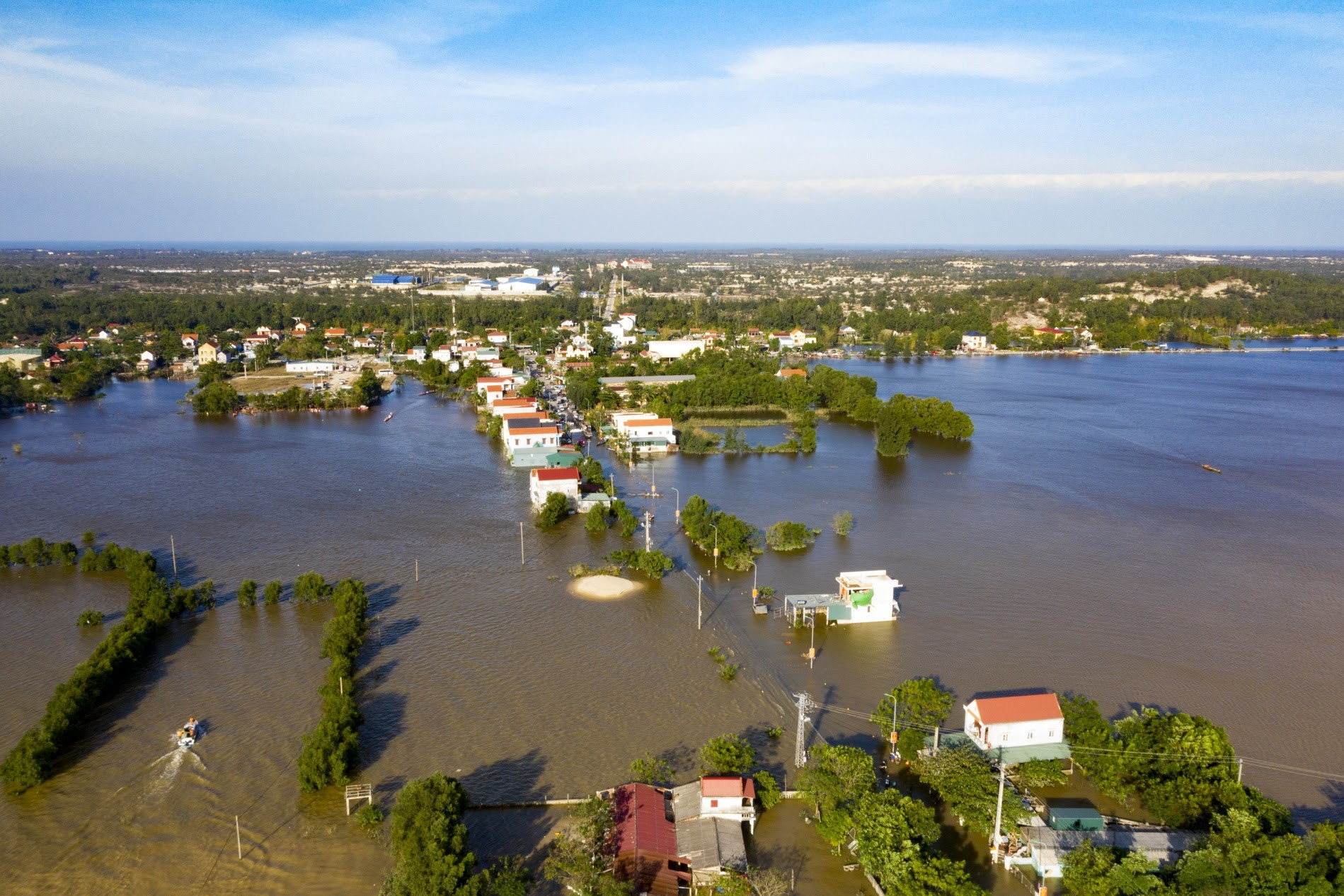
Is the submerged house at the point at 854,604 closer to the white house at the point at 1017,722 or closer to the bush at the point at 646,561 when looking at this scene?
the bush at the point at 646,561

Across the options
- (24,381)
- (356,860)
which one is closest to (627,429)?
(356,860)

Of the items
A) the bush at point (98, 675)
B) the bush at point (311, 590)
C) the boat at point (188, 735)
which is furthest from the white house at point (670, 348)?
the boat at point (188, 735)

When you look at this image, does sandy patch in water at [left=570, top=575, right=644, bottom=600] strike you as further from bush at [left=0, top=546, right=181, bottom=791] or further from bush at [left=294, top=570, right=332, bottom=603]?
bush at [left=0, top=546, right=181, bottom=791]

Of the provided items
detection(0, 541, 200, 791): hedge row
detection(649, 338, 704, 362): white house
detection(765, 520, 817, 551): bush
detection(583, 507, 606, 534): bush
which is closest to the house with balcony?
detection(765, 520, 817, 551): bush

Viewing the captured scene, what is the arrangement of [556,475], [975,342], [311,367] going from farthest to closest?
[975,342] → [311,367] → [556,475]

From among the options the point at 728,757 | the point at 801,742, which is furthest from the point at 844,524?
the point at 728,757

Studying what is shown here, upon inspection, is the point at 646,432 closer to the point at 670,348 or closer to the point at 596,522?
the point at 596,522
